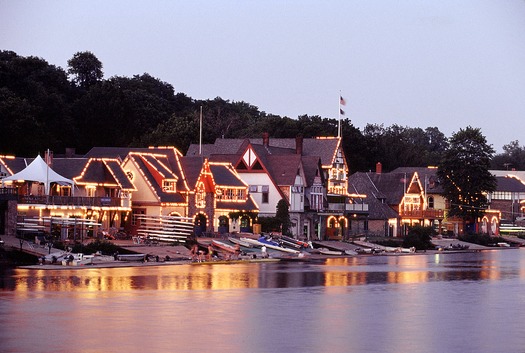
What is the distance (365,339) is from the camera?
3706cm

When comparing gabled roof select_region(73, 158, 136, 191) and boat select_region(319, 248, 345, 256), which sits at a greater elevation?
gabled roof select_region(73, 158, 136, 191)

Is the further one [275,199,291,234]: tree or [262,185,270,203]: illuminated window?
[262,185,270,203]: illuminated window

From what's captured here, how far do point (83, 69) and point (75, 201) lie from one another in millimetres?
85468

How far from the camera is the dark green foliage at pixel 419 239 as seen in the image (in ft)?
375

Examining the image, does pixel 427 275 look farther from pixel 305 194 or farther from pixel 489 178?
pixel 489 178

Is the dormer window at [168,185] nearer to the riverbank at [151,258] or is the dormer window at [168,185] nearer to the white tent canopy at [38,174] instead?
the riverbank at [151,258]

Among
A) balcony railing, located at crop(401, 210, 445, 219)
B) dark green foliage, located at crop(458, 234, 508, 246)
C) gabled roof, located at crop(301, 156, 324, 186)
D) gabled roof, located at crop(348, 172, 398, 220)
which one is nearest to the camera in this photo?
gabled roof, located at crop(301, 156, 324, 186)

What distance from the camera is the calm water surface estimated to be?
35.7 meters

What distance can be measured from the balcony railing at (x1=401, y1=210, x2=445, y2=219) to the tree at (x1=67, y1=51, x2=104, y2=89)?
6008 cm

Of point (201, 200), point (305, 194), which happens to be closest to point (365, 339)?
point (201, 200)

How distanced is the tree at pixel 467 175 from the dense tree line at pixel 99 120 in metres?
21.9

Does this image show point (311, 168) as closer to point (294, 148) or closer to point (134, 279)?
point (294, 148)

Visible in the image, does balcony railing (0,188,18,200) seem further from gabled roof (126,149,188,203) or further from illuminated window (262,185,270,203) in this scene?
illuminated window (262,185,270,203)

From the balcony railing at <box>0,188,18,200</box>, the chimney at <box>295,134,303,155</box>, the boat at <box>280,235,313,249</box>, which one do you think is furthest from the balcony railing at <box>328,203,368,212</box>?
the balcony railing at <box>0,188,18,200</box>
